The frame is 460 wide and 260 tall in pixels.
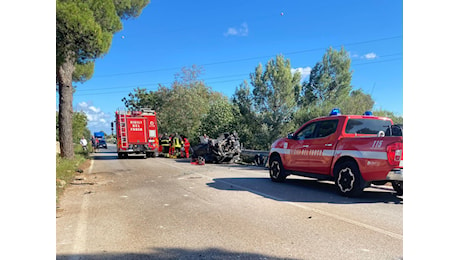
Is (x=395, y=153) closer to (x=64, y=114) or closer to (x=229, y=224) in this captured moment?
(x=229, y=224)

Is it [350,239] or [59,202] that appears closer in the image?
[350,239]

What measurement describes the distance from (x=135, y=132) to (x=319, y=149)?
653 inches

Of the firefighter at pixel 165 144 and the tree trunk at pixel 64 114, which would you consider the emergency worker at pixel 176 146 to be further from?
the tree trunk at pixel 64 114

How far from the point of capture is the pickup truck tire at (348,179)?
274 inches

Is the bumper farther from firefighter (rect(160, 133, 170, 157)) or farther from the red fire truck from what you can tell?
firefighter (rect(160, 133, 170, 157))

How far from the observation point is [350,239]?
432cm

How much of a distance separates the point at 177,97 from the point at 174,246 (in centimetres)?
2693

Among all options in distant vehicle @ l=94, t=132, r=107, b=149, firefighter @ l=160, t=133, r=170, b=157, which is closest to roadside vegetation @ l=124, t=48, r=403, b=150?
firefighter @ l=160, t=133, r=170, b=157

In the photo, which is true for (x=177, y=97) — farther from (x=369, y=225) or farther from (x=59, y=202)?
(x=369, y=225)

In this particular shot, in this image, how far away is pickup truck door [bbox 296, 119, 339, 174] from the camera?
775 cm

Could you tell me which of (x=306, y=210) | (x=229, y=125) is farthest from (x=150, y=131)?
(x=306, y=210)

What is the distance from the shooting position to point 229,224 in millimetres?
5086

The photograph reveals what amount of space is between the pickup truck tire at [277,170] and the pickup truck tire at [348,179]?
85.4 inches

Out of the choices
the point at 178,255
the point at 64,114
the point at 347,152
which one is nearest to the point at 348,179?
the point at 347,152
